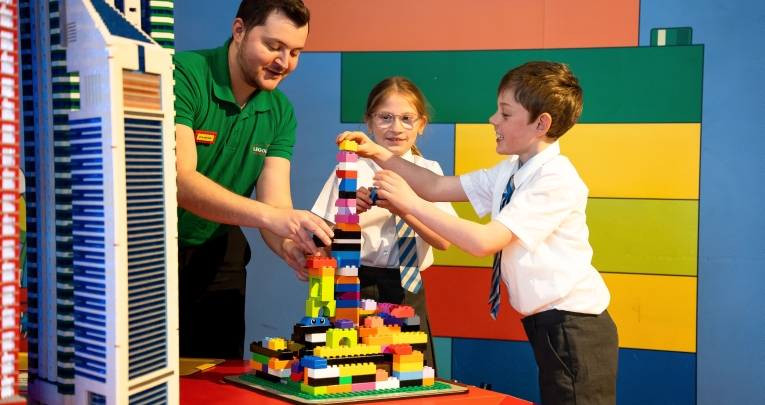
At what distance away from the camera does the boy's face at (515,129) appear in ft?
6.76

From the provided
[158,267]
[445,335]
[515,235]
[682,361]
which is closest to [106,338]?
[158,267]

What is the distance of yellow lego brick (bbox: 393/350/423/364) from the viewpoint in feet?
5.05

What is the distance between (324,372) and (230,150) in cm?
106

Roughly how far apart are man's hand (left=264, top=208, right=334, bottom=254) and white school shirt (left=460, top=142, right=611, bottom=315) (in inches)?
18.7

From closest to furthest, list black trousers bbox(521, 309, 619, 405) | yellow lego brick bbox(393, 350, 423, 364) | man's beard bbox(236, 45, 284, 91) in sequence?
yellow lego brick bbox(393, 350, 423, 364) < black trousers bbox(521, 309, 619, 405) < man's beard bbox(236, 45, 284, 91)

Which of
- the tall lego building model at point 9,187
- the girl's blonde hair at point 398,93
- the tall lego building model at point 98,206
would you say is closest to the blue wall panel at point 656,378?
the girl's blonde hair at point 398,93

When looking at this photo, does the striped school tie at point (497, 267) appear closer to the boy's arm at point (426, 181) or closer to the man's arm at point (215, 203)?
the boy's arm at point (426, 181)

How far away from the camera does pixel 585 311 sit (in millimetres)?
1915

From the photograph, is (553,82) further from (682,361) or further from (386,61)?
(682,361)

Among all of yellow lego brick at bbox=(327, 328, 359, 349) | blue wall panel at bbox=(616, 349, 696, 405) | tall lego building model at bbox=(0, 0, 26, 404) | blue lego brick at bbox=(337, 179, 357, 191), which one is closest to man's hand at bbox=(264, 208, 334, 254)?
blue lego brick at bbox=(337, 179, 357, 191)

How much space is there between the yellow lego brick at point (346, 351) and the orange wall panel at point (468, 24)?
182 centimetres

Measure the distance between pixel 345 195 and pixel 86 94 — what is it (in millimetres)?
814

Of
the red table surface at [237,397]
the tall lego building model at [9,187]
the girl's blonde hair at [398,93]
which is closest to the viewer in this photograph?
the tall lego building model at [9,187]

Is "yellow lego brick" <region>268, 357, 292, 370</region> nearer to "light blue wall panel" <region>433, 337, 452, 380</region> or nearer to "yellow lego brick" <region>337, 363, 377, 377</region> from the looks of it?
"yellow lego brick" <region>337, 363, 377, 377</region>
